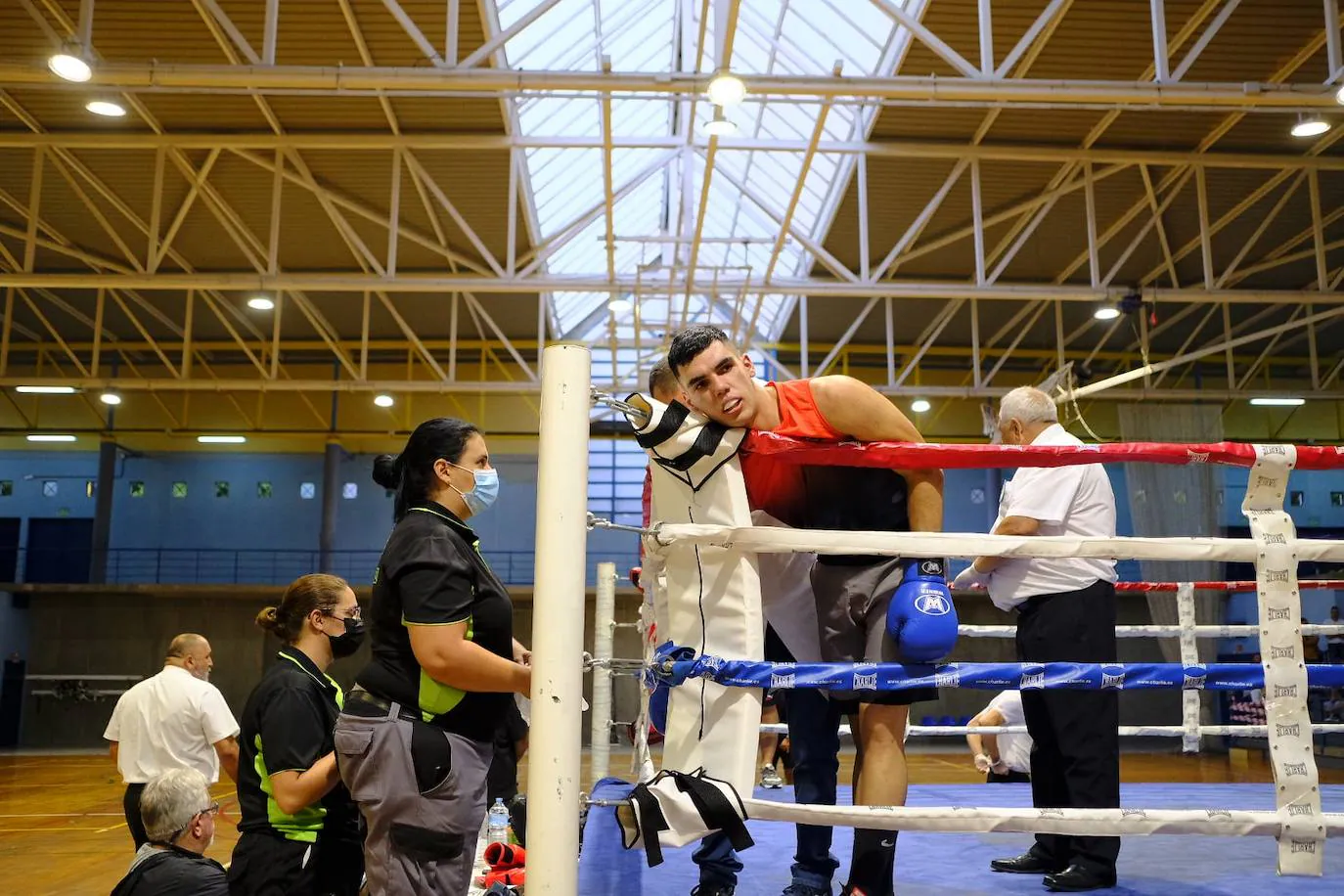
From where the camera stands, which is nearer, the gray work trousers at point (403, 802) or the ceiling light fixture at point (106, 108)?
the gray work trousers at point (403, 802)

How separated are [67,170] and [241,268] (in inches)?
157

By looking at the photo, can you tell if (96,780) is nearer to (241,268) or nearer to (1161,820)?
(241,268)

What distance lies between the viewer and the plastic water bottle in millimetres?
4273

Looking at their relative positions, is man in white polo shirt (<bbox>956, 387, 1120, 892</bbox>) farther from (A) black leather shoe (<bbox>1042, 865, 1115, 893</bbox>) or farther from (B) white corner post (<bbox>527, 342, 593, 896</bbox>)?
(B) white corner post (<bbox>527, 342, 593, 896</bbox>)

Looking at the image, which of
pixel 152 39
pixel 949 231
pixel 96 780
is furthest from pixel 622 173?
pixel 96 780

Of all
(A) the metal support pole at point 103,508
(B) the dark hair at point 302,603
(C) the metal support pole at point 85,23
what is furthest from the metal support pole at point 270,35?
(A) the metal support pole at point 103,508

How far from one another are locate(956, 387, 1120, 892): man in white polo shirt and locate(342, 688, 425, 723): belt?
1.66m

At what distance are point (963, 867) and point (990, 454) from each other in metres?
1.35

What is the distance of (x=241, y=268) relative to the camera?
1619 cm

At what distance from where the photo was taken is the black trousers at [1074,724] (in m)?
2.87

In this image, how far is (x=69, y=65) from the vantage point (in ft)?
23.1

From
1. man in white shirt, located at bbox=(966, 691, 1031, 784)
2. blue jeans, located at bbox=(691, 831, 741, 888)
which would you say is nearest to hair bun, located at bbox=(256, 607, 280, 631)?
blue jeans, located at bbox=(691, 831, 741, 888)

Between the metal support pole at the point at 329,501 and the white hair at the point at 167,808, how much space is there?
56.2 feet

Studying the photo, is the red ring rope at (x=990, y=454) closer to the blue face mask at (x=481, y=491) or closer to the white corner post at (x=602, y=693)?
the blue face mask at (x=481, y=491)
